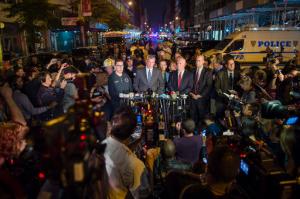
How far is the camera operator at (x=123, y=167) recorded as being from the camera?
3.04 metres

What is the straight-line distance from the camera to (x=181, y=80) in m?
8.05

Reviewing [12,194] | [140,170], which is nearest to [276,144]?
[140,170]

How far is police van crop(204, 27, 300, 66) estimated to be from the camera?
19391mm

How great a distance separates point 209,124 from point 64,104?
3.09 metres

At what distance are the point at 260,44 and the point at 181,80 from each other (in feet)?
43.8

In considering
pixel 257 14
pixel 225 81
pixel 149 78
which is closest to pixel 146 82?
pixel 149 78

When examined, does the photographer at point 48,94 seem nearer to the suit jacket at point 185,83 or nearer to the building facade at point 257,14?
the suit jacket at point 185,83

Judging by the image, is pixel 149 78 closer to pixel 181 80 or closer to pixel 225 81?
pixel 181 80

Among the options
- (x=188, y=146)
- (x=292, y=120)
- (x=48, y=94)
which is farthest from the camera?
(x=48, y=94)

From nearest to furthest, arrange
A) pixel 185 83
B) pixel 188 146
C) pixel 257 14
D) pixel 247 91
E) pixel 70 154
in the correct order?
pixel 70 154, pixel 188 146, pixel 247 91, pixel 185 83, pixel 257 14

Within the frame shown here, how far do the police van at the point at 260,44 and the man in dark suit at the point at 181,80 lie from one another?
11946mm

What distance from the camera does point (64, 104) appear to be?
671 centimetres

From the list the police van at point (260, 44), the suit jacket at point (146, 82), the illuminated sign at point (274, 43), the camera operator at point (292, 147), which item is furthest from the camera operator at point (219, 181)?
the illuminated sign at point (274, 43)

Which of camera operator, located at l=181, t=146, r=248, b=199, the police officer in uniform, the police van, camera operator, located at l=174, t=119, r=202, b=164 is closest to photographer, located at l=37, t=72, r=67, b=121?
the police officer in uniform
